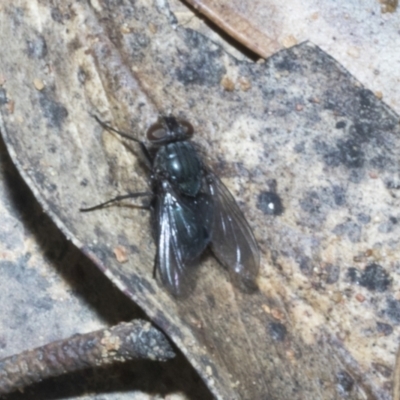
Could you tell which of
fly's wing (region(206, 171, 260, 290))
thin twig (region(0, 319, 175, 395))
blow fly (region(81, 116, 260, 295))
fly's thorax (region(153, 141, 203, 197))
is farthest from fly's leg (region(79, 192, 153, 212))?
thin twig (region(0, 319, 175, 395))

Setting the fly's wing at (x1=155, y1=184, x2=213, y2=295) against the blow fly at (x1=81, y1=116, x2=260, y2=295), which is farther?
the blow fly at (x1=81, y1=116, x2=260, y2=295)

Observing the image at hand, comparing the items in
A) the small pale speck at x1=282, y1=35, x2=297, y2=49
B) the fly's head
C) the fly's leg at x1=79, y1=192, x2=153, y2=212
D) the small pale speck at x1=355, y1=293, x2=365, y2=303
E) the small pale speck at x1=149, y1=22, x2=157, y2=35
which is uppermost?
the small pale speck at x1=149, y1=22, x2=157, y2=35

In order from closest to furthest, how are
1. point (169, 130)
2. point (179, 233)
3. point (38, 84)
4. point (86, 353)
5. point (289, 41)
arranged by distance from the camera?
point (86, 353) → point (38, 84) → point (169, 130) → point (179, 233) → point (289, 41)

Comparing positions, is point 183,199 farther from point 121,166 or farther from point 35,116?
point 35,116

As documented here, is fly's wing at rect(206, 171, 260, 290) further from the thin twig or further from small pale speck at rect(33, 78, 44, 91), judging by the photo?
small pale speck at rect(33, 78, 44, 91)

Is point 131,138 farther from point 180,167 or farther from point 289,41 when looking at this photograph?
point 289,41

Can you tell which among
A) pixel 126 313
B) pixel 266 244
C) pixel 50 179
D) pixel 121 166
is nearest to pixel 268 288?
pixel 266 244

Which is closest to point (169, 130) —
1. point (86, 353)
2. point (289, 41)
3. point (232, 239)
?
point (232, 239)
